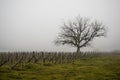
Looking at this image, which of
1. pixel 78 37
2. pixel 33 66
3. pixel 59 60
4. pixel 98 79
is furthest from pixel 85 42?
pixel 98 79

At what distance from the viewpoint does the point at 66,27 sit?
53.7 metres

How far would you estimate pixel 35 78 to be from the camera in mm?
18516

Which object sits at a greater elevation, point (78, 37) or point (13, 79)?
point (78, 37)

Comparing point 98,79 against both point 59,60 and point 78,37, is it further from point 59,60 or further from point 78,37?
point 78,37

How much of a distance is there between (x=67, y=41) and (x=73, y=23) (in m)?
6.13

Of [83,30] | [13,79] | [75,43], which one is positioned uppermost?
[83,30]

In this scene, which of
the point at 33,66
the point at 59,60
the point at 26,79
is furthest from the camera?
the point at 59,60

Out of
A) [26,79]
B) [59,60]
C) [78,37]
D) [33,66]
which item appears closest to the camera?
[26,79]

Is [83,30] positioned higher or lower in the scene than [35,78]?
higher

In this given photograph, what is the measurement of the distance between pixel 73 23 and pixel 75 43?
6573 mm

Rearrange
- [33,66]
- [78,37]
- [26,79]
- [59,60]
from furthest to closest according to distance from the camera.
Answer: [78,37] → [59,60] → [33,66] → [26,79]

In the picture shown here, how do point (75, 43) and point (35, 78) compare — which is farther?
point (75, 43)

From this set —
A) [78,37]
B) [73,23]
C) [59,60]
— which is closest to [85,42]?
[78,37]

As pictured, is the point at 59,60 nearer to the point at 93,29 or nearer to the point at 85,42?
the point at 85,42
